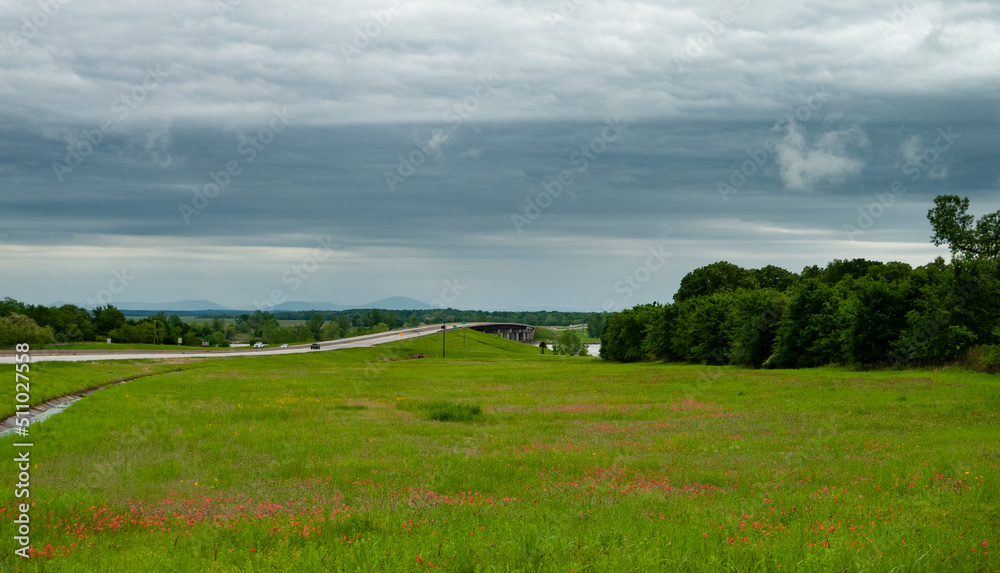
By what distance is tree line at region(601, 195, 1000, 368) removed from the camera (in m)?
55.8

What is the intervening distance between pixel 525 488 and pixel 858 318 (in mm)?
57262

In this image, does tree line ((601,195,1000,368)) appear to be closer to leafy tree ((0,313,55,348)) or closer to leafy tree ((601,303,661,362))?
leafy tree ((601,303,661,362))

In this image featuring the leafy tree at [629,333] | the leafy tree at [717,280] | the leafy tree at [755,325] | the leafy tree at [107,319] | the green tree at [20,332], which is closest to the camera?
the leafy tree at [755,325]

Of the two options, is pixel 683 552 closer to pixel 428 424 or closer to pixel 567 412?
pixel 428 424

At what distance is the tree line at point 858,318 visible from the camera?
2195 inches

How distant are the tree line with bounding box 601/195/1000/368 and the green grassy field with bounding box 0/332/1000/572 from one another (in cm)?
2200

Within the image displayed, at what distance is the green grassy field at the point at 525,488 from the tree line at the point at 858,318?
22.0m

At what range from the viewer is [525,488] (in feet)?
56.9

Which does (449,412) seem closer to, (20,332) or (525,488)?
(525,488)

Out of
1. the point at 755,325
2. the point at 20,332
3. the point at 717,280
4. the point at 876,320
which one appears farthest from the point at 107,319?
the point at 876,320

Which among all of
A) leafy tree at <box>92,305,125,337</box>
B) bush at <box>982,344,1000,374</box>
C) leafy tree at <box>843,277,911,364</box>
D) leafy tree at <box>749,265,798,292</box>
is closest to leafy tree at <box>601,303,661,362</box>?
leafy tree at <box>749,265,798,292</box>

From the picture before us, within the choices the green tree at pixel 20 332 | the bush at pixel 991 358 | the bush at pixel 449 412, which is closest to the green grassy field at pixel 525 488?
the bush at pixel 449 412

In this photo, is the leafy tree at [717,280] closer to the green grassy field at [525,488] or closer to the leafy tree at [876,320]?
the leafy tree at [876,320]

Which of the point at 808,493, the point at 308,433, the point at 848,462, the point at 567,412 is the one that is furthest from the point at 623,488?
the point at 567,412
